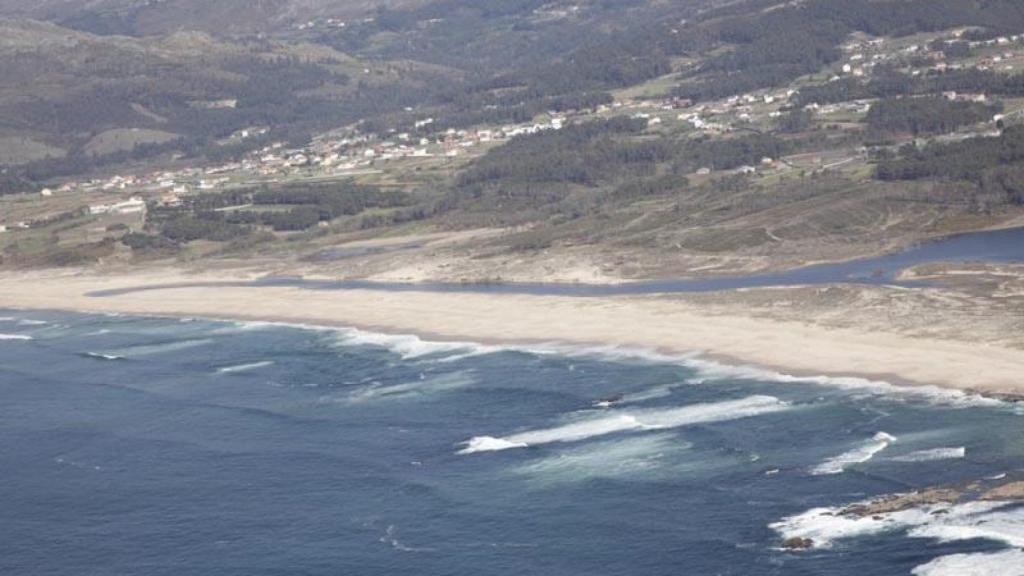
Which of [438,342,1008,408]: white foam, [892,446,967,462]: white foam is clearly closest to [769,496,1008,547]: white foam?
[892,446,967,462]: white foam

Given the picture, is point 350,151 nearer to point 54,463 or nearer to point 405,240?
point 405,240

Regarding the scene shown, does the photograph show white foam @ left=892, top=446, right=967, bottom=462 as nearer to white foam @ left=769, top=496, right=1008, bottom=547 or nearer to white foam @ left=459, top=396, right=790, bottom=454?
white foam @ left=769, top=496, right=1008, bottom=547

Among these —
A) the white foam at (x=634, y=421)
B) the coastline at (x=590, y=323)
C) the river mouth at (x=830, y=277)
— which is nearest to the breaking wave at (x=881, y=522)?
the coastline at (x=590, y=323)

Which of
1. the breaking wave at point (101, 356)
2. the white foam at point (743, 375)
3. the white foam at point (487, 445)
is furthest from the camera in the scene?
the breaking wave at point (101, 356)

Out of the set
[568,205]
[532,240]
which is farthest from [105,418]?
[568,205]

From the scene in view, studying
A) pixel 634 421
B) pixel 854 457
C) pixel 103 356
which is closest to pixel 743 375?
pixel 634 421

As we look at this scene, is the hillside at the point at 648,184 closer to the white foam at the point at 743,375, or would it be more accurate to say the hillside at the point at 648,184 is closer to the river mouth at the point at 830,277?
the river mouth at the point at 830,277

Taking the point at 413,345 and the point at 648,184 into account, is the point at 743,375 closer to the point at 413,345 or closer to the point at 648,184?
the point at 413,345
